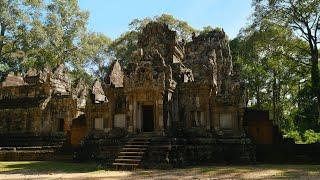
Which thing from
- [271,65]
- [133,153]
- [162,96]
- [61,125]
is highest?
[271,65]

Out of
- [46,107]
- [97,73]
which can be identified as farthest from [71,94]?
[97,73]

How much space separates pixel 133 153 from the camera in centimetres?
1667

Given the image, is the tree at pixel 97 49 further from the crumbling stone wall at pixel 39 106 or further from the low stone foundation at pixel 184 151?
the low stone foundation at pixel 184 151

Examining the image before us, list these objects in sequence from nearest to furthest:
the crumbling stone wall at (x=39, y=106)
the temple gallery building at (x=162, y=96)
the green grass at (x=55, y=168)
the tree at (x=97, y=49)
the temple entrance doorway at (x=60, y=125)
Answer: the green grass at (x=55, y=168) < the temple gallery building at (x=162, y=96) < the crumbling stone wall at (x=39, y=106) < the temple entrance doorway at (x=60, y=125) < the tree at (x=97, y=49)

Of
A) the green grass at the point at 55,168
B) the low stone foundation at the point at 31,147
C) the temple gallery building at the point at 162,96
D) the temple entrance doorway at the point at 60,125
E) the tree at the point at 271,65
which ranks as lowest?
the green grass at the point at 55,168

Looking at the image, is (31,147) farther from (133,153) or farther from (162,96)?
(162,96)

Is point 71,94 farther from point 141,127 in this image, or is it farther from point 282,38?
point 282,38

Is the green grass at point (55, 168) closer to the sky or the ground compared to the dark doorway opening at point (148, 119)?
closer to the ground

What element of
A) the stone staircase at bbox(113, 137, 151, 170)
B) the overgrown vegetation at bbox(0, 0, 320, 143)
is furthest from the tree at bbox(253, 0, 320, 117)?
the stone staircase at bbox(113, 137, 151, 170)

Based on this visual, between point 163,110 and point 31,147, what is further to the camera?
point 31,147

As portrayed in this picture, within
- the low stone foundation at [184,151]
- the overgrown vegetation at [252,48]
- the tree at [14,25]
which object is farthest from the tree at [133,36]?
the low stone foundation at [184,151]

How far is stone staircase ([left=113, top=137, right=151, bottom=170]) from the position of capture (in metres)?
15.9

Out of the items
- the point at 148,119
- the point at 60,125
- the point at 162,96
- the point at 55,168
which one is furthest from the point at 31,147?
the point at 162,96

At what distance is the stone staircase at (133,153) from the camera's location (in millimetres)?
15875
